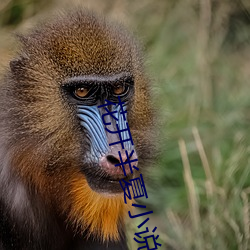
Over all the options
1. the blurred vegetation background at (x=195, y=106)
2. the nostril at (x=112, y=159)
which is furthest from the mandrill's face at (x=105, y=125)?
the blurred vegetation background at (x=195, y=106)

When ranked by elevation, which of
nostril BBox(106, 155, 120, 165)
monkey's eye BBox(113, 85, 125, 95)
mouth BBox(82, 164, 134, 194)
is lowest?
mouth BBox(82, 164, 134, 194)

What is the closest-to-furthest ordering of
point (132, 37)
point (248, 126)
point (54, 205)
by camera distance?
point (54, 205) < point (132, 37) < point (248, 126)

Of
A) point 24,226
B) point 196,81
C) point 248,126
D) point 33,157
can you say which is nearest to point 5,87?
point 33,157

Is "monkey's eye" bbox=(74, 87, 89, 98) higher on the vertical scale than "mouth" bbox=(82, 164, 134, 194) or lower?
higher

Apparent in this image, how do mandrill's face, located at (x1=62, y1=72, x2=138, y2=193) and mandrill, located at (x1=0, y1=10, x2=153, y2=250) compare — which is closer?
mandrill's face, located at (x1=62, y1=72, x2=138, y2=193)

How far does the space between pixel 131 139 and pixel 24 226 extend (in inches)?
23.2

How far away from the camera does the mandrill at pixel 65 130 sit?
310 cm

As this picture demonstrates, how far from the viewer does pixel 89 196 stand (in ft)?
10.1

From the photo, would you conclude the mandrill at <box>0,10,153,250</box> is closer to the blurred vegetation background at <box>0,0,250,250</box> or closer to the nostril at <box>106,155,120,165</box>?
the nostril at <box>106,155,120,165</box>

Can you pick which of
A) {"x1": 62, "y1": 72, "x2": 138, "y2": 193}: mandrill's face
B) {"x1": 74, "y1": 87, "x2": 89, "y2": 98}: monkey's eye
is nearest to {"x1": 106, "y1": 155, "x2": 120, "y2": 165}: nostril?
{"x1": 62, "y1": 72, "x2": 138, "y2": 193}: mandrill's face

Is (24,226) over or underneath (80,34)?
underneath

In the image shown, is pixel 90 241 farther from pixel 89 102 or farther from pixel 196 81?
pixel 196 81

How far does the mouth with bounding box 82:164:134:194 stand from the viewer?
296 centimetres

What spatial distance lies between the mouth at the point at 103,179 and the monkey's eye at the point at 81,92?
0.30m
